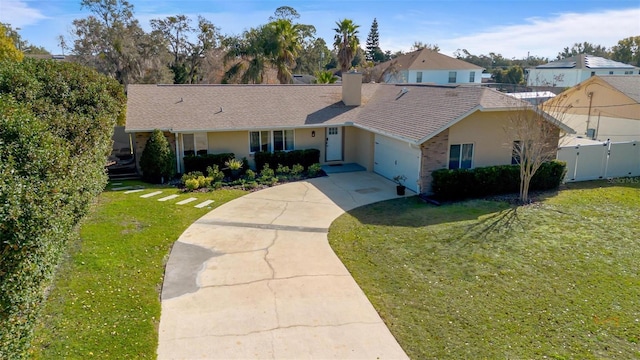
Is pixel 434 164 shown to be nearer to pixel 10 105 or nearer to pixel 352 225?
pixel 352 225

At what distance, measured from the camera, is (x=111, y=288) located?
8281mm

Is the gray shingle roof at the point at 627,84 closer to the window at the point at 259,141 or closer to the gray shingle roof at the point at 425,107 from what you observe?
the gray shingle roof at the point at 425,107

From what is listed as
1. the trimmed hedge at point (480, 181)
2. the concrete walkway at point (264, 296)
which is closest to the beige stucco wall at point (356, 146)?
the trimmed hedge at point (480, 181)

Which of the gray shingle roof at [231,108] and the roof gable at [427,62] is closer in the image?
the gray shingle roof at [231,108]

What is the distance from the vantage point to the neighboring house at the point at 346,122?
52.9 ft

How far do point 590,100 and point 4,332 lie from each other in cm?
2999

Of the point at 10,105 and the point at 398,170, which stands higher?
the point at 10,105

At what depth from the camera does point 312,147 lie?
68.5 ft

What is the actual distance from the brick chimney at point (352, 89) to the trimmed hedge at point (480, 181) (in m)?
8.53

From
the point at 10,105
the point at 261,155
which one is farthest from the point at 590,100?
the point at 10,105

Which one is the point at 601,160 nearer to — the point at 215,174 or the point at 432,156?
the point at 432,156

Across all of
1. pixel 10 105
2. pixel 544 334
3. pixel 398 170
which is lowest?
pixel 544 334

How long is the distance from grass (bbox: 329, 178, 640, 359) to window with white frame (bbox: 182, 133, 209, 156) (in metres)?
8.58

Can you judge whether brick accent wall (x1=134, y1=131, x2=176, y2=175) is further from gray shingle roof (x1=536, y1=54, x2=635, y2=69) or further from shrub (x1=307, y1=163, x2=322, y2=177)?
gray shingle roof (x1=536, y1=54, x2=635, y2=69)
